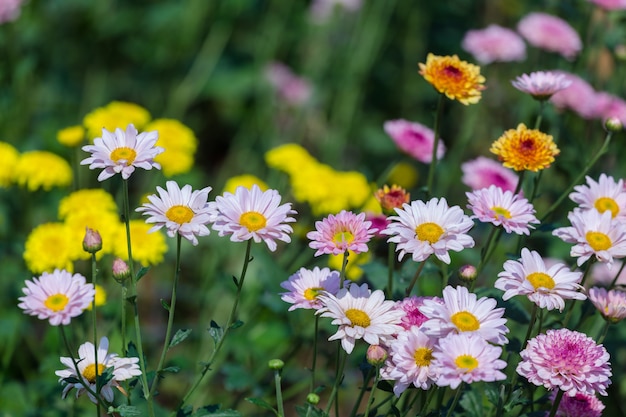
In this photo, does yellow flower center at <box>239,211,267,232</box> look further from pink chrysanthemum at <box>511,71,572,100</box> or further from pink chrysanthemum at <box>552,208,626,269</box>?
pink chrysanthemum at <box>511,71,572,100</box>

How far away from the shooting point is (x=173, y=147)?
7.59 feet

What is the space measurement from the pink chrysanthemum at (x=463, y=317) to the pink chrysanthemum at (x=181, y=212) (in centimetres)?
37

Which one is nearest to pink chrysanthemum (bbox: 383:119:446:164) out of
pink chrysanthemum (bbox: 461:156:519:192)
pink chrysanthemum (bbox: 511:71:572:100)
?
pink chrysanthemum (bbox: 461:156:519:192)

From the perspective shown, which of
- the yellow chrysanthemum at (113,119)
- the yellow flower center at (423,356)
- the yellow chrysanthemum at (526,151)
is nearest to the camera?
the yellow flower center at (423,356)

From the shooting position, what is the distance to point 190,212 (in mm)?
1334

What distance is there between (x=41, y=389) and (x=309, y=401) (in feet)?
3.03

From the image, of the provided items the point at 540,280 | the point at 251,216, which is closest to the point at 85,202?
the point at 251,216

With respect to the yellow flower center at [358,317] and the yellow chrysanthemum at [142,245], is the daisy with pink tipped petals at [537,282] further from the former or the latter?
the yellow chrysanthemum at [142,245]

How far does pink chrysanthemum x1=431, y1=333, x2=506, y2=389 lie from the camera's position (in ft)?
3.69

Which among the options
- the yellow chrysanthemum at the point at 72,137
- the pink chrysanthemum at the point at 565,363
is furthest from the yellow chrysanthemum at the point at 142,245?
the pink chrysanthemum at the point at 565,363

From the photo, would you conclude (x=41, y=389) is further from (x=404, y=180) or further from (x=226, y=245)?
(x=404, y=180)

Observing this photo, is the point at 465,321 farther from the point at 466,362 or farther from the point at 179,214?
the point at 179,214

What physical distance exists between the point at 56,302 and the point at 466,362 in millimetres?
640

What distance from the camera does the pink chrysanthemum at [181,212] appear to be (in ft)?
4.28
